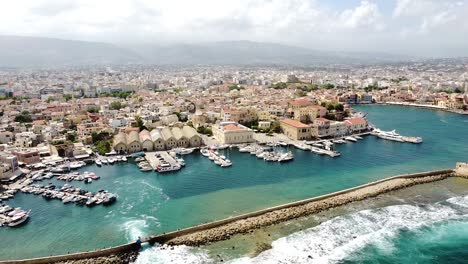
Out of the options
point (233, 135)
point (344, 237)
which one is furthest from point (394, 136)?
point (344, 237)

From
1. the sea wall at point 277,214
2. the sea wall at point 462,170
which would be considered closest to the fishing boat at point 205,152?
the sea wall at point 277,214

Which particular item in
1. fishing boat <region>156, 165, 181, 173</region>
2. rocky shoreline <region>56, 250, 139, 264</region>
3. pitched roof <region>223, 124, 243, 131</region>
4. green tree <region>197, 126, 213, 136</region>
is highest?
pitched roof <region>223, 124, 243, 131</region>

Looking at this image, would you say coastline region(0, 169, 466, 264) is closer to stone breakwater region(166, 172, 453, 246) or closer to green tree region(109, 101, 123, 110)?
stone breakwater region(166, 172, 453, 246)

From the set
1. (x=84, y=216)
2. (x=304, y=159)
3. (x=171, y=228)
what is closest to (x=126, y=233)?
(x=171, y=228)

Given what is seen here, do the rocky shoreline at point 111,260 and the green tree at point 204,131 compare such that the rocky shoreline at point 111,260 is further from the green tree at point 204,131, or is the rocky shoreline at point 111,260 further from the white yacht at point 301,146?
the green tree at point 204,131

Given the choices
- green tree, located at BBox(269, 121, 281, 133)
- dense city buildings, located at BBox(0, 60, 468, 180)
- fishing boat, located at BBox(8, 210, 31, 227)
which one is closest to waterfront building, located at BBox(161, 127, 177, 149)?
dense city buildings, located at BBox(0, 60, 468, 180)

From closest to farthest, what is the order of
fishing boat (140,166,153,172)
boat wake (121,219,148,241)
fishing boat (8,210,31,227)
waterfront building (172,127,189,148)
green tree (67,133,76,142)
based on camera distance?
boat wake (121,219,148,241)
fishing boat (8,210,31,227)
fishing boat (140,166,153,172)
waterfront building (172,127,189,148)
green tree (67,133,76,142)
